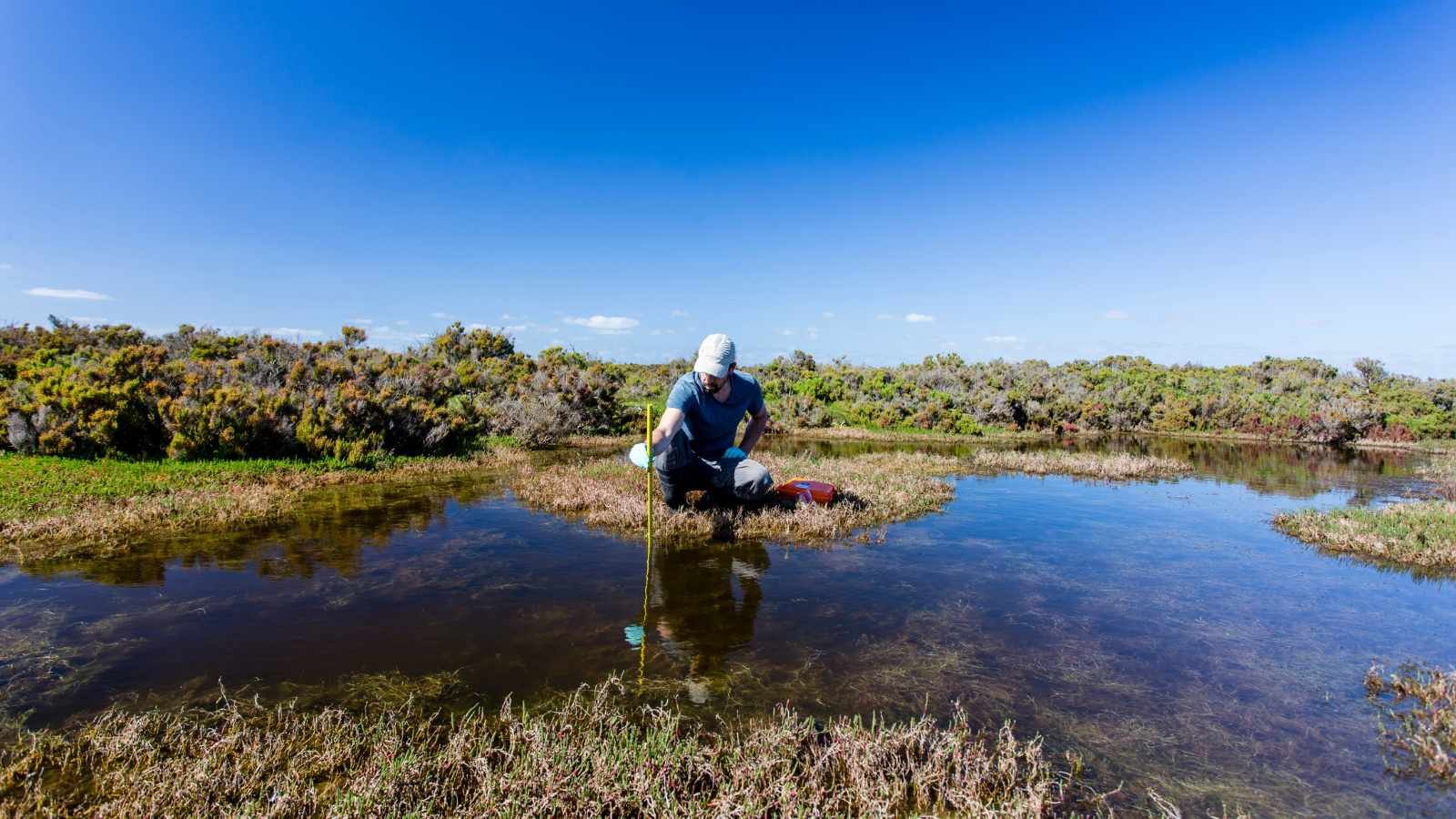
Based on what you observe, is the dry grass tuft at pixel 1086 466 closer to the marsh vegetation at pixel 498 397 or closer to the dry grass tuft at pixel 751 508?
the dry grass tuft at pixel 751 508

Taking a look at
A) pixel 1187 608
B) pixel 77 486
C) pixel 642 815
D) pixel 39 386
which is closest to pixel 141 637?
pixel 642 815

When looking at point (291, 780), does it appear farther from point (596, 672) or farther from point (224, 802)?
point (596, 672)

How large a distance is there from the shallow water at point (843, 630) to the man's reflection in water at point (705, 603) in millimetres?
32

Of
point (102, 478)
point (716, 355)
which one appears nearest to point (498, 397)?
point (102, 478)

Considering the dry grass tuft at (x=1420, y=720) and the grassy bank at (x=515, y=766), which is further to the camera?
the dry grass tuft at (x=1420, y=720)

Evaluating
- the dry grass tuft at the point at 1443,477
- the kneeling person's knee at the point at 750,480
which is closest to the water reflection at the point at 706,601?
the kneeling person's knee at the point at 750,480

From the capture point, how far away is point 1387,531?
9.05m

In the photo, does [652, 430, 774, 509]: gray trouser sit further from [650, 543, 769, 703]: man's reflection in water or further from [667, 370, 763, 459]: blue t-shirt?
[650, 543, 769, 703]: man's reflection in water

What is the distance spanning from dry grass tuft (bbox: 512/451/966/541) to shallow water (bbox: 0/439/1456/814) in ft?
1.63

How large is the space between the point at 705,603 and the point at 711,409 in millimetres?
2542

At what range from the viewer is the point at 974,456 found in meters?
18.8

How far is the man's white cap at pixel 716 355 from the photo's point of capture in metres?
7.20

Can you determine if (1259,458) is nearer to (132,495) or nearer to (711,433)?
(711,433)

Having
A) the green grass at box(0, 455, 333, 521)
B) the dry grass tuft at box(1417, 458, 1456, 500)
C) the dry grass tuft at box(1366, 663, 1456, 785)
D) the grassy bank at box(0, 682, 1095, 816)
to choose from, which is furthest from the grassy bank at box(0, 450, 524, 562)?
the dry grass tuft at box(1417, 458, 1456, 500)
